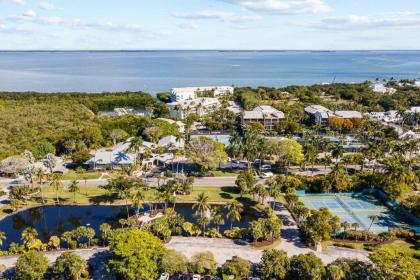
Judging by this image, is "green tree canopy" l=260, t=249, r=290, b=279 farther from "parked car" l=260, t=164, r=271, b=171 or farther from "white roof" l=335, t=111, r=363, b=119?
"white roof" l=335, t=111, r=363, b=119

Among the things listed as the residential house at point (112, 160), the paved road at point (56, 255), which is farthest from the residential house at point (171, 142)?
the paved road at point (56, 255)

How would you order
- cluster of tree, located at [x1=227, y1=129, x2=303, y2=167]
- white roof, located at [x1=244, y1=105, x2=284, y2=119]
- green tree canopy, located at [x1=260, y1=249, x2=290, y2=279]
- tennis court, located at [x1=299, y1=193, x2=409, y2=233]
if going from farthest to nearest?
white roof, located at [x1=244, y1=105, x2=284, y2=119], cluster of tree, located at [x1=227, y1=129, x2=303, y2=167], tennis court, located at [x1=299, y1=193, x2=409, y2=233], green tree canopy, located at [x1=260, y1=249, x2=290, y2=279]

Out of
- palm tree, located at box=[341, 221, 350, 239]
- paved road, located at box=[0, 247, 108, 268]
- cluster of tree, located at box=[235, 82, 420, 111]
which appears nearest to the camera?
paved road, located at box=[0, 247, 108, 268]

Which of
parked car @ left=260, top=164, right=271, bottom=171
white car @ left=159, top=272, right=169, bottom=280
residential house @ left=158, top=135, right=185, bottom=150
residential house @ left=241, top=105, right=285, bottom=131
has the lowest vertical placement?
white car @ left=159, top=272, right=169, bottom=280

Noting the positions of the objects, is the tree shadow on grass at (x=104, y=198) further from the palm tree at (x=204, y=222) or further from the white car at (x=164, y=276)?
the white car at (x=164, y=276)

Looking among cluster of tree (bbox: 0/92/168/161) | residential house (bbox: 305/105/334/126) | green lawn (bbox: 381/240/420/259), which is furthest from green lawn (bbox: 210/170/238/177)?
residential house (bbox: 305/105/334/126)

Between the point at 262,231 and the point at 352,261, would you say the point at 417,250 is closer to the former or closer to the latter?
the point at 352,261
